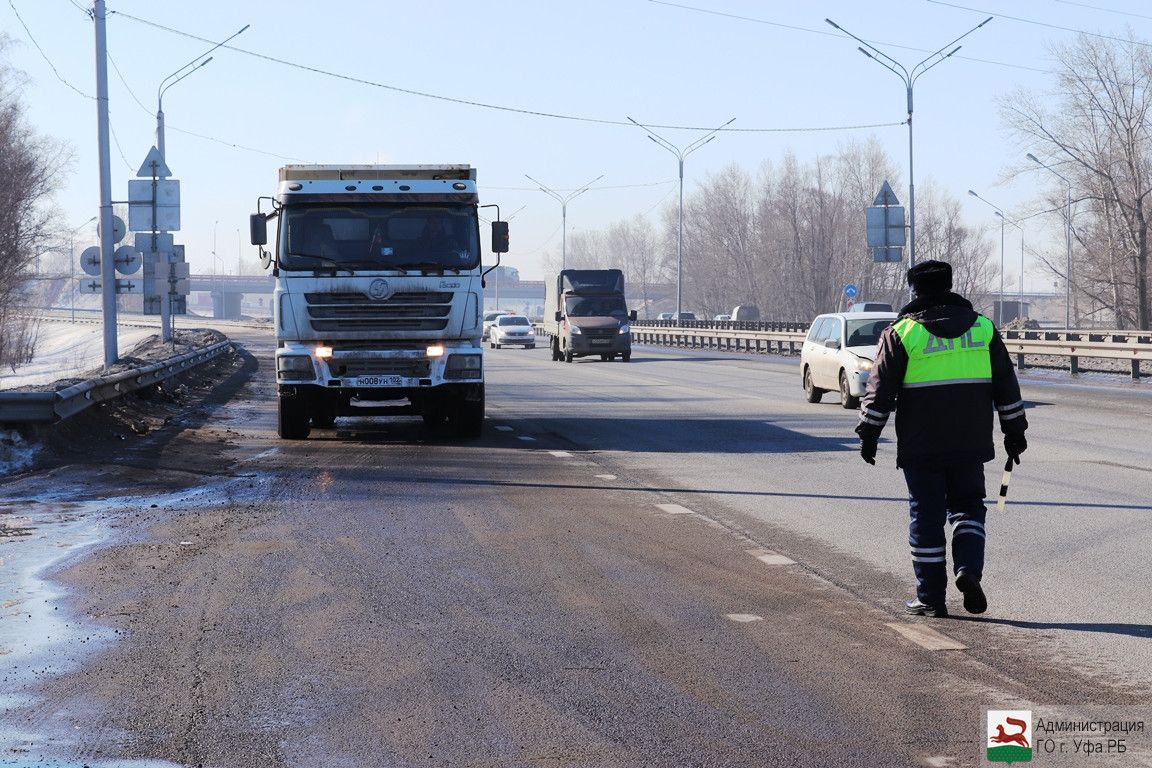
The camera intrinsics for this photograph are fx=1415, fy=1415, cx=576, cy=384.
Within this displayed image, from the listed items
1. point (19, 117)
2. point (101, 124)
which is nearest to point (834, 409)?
point (101, 124)

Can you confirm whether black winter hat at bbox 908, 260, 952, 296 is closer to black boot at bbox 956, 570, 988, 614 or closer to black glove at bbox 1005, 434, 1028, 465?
black glove at bbox 1005, 434, 1028, 465

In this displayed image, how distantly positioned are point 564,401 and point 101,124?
357 inches

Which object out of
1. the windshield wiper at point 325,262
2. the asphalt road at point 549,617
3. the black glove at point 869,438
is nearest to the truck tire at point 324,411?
the windshield wiper at point 325,262

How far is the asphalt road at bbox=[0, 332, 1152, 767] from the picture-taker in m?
4.93

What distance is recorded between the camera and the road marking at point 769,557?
849 cm

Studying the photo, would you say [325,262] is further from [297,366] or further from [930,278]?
[930,278]

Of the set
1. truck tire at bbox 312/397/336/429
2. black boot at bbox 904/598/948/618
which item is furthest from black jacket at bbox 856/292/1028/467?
truck tire at bbox 312/397/336/429

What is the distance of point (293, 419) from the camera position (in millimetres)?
16922

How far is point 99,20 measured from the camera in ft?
78.1

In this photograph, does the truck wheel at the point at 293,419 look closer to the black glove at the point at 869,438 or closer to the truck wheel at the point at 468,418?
the truck wheel at the point at 468,418

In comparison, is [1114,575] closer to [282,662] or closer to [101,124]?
[282,662]

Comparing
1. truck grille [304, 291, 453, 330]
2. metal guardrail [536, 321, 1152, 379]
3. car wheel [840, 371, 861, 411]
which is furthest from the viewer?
metal guardrail [536, 321, 1152, 379]

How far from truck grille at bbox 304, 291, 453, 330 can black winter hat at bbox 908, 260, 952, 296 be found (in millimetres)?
9722

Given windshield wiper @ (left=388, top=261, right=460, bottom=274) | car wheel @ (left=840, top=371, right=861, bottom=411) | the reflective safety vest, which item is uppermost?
windshield wiper @ (left=388, top=261, right=460, bottom=274)
